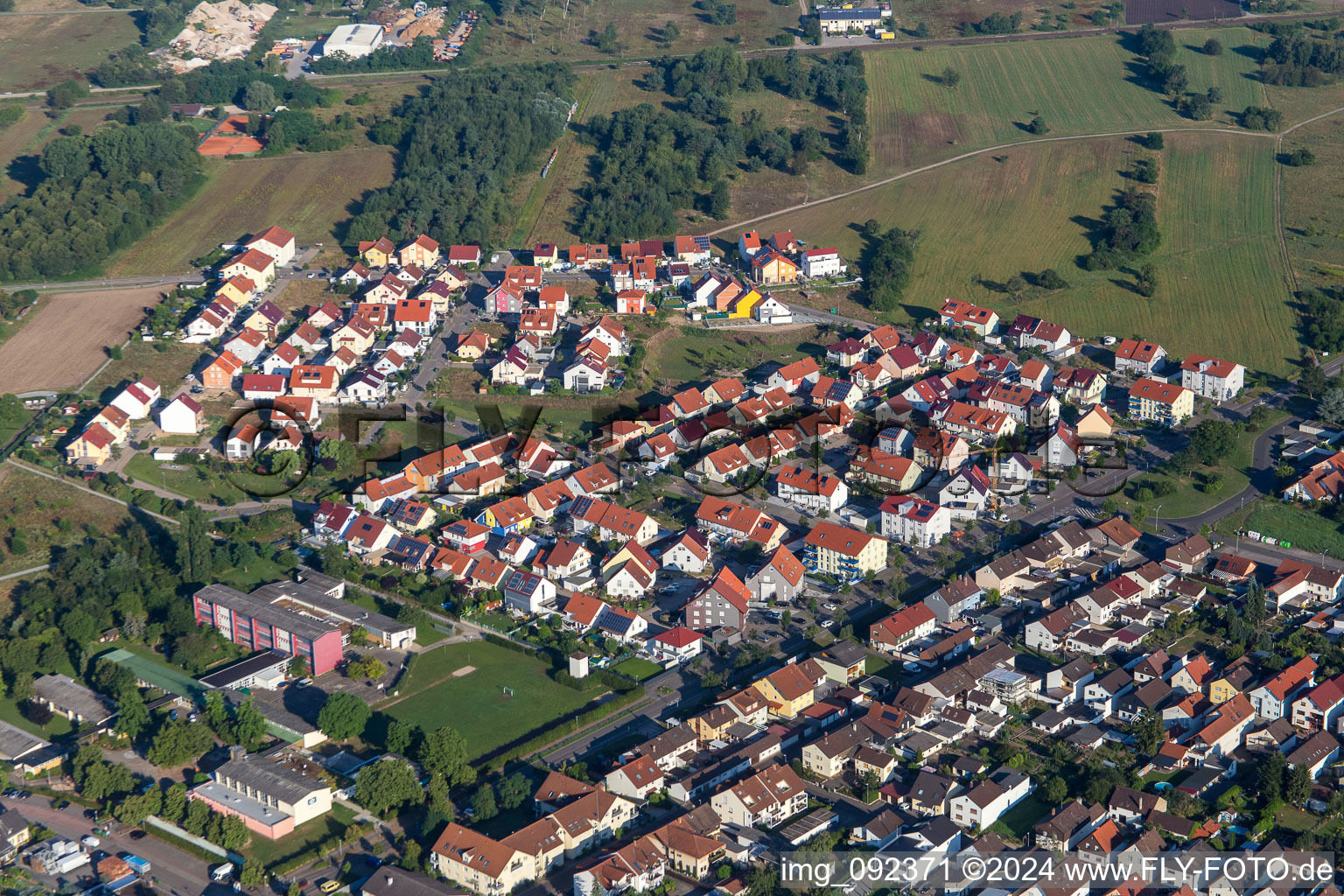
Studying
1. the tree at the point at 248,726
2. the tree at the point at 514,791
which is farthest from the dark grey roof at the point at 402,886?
the tree at the point at 248,726

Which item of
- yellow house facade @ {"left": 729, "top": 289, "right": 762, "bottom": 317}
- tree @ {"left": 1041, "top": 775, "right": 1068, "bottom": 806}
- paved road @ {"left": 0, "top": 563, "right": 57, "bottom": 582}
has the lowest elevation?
tree @ {"left": 1041, "top": 775, "right": 1068, "bottom": 806}

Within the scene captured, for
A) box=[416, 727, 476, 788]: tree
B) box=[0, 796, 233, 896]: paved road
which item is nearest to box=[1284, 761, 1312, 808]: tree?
box=[416, 727, 476, 788]: tree

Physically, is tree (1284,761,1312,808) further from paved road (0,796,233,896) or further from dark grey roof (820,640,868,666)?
paved road (0,796,233,896)

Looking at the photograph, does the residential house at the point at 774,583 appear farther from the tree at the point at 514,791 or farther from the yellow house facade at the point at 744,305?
the yellow house facade at the point at 744,305

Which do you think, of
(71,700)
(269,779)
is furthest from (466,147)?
(269,779)

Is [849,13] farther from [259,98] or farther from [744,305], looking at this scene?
[744,305]
